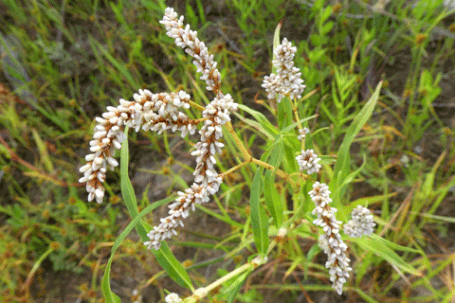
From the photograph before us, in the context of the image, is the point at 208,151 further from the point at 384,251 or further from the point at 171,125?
the point at 384,251

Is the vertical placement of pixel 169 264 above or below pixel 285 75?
below

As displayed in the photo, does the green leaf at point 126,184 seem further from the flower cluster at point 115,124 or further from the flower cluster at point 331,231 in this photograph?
the flower cluster at point 331,231

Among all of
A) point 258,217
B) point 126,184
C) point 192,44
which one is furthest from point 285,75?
point 126,184

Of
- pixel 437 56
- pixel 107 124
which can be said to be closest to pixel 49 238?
pixel 107 124

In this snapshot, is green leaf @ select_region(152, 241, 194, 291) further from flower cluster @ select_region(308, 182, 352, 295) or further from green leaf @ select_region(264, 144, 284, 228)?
flower cluster @ select_region(308, 182, 352, 295)

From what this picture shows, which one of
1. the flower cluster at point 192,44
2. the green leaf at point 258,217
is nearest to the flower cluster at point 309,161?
the green leaf at point 258,217

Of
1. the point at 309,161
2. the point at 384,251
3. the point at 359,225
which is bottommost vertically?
the point at 384,251
